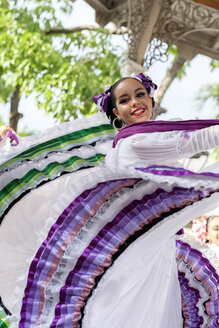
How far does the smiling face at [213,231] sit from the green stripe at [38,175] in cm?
190

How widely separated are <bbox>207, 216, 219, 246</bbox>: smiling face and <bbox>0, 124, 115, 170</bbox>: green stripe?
1.85 metres

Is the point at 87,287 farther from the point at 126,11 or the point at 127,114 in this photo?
the point at 126,11

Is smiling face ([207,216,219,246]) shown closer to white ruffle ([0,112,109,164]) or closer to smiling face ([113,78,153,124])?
smiling face ([113,78,153,124])

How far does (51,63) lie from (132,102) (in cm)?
481

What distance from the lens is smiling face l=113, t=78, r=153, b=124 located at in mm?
2264

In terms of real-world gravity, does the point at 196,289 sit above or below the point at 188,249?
below

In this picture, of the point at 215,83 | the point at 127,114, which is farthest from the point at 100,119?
the point at 215,83

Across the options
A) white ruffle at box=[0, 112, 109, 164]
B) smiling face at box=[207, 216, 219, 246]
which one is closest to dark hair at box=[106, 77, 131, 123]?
white ruffle at box=[0, 112, 109, 164]

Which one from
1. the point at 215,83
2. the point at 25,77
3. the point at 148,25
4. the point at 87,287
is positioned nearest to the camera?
the point at 87,287

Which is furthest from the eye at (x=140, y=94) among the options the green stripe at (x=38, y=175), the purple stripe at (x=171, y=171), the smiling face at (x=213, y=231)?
the smiling face at (x=213, y=231)

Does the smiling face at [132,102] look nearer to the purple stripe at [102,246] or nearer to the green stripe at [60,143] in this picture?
the green stripe at [60,143]

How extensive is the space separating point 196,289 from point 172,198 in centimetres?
57

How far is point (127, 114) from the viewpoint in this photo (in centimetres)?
227

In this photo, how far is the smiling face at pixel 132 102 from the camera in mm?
2264
